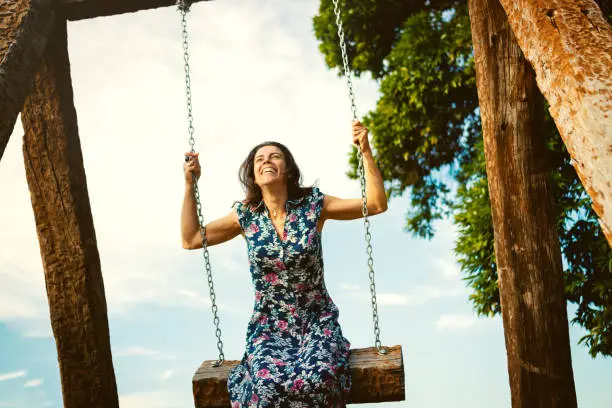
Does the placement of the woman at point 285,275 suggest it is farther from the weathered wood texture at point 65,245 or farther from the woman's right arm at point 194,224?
the weathered wood texture at point 65,245

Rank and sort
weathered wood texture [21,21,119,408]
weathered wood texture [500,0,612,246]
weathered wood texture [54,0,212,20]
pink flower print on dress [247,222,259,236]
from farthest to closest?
weathered wood texture [54,0,212,20] < weathered wood texture [21,21,119,408] < pink flower print on dress [247,222,259,236] < weathered wood texture [500,0,612,246]

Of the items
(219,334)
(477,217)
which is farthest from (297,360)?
(477,217)

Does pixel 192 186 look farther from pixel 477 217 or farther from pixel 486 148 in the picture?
pixel 477 217

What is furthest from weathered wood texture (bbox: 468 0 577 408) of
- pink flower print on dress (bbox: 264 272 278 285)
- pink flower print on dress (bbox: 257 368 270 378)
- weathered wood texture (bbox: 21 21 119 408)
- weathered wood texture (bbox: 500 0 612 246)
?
weathered wood texture (bbox: 21 21 119 408)

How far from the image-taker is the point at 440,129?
8.28 meters

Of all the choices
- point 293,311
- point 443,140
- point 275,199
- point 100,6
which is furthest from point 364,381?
point 443,140

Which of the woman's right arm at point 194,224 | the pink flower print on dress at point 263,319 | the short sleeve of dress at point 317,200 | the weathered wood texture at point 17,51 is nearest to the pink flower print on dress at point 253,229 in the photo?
the woman's right arm at point 194,224

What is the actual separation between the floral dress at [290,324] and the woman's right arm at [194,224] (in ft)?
0.33

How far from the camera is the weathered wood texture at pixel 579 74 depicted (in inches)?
72.9

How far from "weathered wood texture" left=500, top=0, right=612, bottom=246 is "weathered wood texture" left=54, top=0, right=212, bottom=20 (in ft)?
7.55

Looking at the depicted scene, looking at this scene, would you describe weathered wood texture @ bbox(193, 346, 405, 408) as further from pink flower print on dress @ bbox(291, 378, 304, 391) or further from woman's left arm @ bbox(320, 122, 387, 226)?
woman's left arm @ bbox(320, 122, 387, 226)

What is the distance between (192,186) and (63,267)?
947mm

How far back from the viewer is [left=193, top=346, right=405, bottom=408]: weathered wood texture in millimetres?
3059

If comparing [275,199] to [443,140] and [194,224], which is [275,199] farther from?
[443,140]
